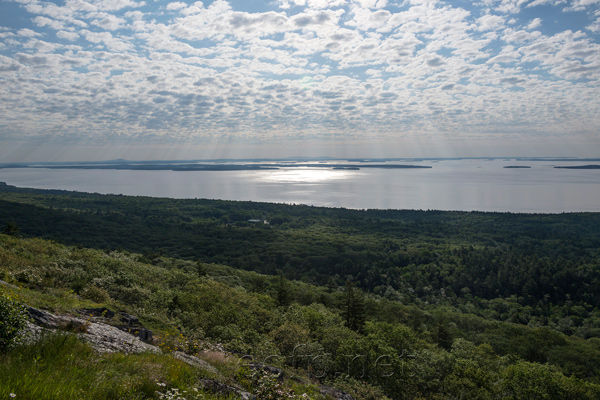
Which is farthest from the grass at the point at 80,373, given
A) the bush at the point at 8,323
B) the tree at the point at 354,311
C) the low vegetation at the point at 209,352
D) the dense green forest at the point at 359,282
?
the tree at the point at 354,311

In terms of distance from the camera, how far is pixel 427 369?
24.0 m

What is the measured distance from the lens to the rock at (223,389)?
9151 mm

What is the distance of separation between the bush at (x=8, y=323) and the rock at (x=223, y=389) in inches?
178

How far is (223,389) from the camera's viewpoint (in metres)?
9.41

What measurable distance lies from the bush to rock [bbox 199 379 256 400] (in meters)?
4.51

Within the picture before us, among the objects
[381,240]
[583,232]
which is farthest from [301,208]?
[583,232]

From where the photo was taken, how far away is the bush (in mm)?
6906

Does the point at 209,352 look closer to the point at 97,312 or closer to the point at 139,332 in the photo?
the point at 139,332

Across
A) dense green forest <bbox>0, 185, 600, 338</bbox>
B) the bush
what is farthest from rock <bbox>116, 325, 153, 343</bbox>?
dense green forest <bbox>0, 185, 600, 338</bbox>

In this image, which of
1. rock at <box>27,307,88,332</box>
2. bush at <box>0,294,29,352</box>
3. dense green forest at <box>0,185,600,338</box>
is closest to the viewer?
bush at <box>0,294,29,352</box>

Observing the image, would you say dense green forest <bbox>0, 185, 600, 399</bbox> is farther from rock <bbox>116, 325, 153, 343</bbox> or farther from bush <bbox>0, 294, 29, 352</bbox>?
bush <bbox>0, 294, 29, 352</bbox>

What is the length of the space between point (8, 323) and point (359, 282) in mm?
100679

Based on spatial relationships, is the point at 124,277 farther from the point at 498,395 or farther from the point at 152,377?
the point at 498,395

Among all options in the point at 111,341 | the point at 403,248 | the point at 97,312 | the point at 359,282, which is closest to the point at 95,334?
the point at 111,341
